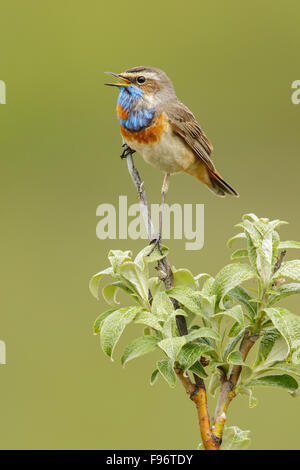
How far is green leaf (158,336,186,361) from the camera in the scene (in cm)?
83

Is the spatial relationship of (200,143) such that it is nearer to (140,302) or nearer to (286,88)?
(140,302)

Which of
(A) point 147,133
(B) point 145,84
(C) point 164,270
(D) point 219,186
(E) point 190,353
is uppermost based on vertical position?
(B) point 145,84

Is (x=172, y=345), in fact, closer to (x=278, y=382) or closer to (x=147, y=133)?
(x=278, y=382)

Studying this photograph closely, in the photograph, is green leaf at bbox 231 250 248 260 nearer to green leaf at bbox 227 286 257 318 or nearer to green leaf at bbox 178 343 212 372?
green leaf at bbox 227 286 257 318

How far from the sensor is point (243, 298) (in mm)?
960

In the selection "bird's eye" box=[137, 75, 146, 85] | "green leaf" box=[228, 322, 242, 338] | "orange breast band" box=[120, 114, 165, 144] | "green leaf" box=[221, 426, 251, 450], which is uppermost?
"bird's eye" box=[137, 75, 146, 85]

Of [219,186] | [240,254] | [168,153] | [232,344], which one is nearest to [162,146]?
[168,153]

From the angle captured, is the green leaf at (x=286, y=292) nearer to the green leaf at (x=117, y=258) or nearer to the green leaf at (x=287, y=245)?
the green leaf at (x=287, y=245)

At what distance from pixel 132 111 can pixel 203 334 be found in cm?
98

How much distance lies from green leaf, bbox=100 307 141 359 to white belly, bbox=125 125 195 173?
3.01 ft

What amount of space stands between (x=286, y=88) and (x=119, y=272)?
4741mm

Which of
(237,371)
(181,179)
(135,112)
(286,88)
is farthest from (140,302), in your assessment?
(286,88)

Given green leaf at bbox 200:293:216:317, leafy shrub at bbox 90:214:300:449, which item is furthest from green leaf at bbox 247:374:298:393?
green leaf at bbox 200:293:216:317

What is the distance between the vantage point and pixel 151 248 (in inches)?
38.5
